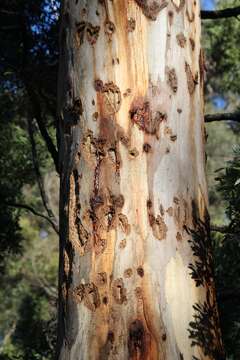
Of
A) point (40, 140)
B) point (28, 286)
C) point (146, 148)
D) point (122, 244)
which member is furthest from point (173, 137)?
point (28, 286)

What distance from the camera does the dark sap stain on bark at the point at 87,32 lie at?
230 centimetres

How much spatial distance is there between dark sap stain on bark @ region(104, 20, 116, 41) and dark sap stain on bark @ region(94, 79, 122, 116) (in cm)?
18

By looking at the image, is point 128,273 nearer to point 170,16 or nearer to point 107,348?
point 107,348

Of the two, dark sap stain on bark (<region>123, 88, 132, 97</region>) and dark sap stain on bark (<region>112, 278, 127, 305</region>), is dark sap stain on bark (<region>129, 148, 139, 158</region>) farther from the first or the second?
dark sap stain on bark (<region>112, 278, 127, 305</region>)

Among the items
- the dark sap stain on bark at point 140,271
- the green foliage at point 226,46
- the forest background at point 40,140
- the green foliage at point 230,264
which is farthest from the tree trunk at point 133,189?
the green foliage at point 226,46

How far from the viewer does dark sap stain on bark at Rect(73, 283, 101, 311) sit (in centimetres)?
204

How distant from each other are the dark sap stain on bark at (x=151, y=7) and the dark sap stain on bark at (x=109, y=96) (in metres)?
0.31

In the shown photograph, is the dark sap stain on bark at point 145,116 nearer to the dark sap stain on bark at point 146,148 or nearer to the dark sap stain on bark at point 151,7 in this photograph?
the dark sap stain on bark at point 146,148

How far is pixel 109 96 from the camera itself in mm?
2219

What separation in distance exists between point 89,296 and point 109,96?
70 cm

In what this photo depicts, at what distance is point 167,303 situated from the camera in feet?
6.70

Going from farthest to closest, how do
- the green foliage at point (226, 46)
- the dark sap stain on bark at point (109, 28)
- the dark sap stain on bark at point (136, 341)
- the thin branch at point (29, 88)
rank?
1. the green foliage at point (226, 46)
2. the thin branch at point (29, 88)
3. the dark sap stain on bark at point (109, 28)
4. the dark sap stain on bark at point (136, 341)

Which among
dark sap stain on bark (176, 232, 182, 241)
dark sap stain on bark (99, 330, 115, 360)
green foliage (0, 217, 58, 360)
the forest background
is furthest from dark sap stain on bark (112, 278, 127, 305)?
green foliage (0, 217, 58, 360)

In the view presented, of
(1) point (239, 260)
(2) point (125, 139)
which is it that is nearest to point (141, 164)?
(2) point (125, 139)
